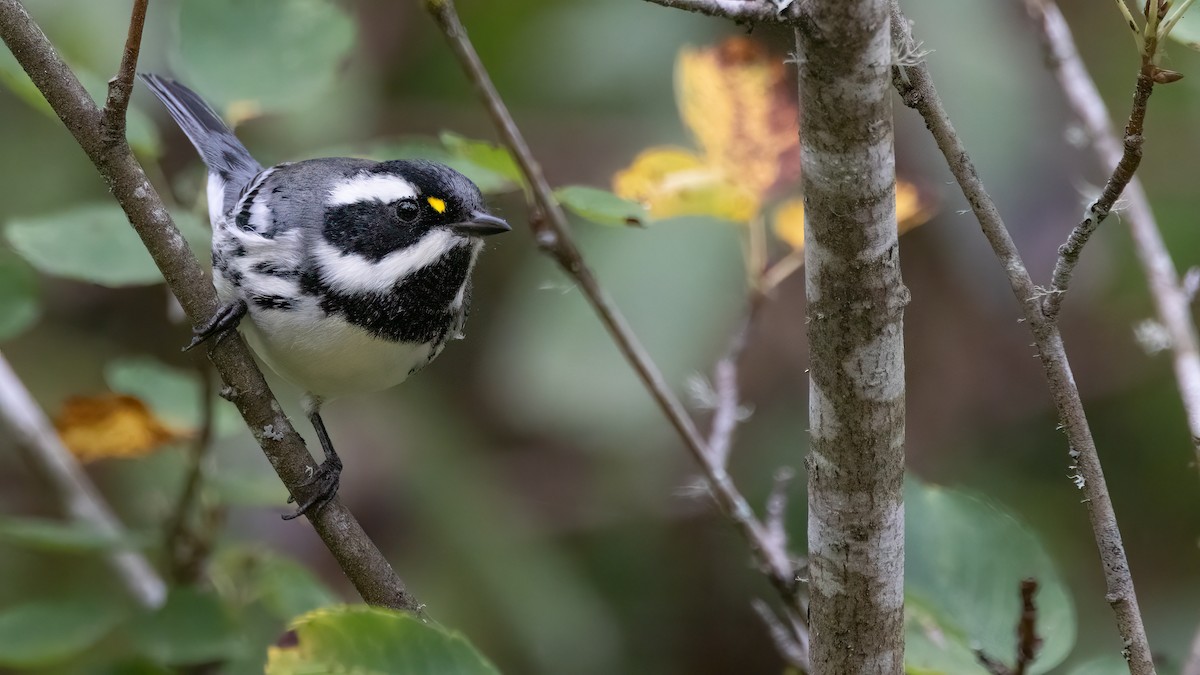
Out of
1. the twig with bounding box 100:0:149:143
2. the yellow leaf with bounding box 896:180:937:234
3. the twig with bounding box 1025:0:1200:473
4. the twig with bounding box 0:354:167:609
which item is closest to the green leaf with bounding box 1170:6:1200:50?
the twig with bounding box 1025:0:1200:473

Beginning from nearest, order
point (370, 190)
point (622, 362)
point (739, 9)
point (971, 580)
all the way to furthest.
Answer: point (739, 9) → point (971, 580) → point (370, 190) → point (622, 362)

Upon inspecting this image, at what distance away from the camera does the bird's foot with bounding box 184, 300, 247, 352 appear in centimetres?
161

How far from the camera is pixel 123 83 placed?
4.54 ft

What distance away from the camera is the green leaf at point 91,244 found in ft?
5.75

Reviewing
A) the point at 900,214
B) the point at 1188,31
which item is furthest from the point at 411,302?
the point at 1188,31

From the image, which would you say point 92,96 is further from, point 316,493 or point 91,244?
point 316,493

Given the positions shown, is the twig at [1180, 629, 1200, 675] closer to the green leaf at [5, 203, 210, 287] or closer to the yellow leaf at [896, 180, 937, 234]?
the yellow leaf at [896, 180, 937, 234]

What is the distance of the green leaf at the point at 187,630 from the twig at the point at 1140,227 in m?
1.47

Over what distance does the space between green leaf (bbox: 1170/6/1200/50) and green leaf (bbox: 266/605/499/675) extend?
2.93ft

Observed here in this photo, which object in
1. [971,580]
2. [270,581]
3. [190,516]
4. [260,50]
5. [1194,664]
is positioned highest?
[260,50]

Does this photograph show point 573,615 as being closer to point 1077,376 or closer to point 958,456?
point 958,456

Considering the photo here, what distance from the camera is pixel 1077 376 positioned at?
10.4ft

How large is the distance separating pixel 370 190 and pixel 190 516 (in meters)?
0.71

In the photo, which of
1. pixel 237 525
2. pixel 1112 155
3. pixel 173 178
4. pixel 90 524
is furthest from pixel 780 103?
pixel 173 178
